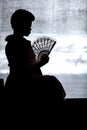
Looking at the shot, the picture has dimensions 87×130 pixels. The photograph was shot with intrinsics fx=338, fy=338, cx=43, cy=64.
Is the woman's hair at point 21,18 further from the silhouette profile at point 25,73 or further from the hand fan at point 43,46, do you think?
the hand fan at point 43,46

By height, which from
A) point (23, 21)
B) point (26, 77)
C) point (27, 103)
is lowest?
point (27, 103)

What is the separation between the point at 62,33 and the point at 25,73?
175 cm

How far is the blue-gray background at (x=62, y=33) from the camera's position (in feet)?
13.0

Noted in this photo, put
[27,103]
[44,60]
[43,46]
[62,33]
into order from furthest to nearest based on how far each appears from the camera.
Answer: [62,33]
[43,46]
[44,60]
[27,103]

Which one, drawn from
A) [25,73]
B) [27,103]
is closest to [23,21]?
[25,73]

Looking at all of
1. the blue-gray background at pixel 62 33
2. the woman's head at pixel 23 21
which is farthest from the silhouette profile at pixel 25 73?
the blue-gray background at pixel 62 33

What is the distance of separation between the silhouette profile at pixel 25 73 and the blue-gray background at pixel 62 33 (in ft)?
4.51

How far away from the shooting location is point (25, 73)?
2436mm

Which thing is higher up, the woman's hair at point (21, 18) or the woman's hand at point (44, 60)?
the woman's hair at point (21, 18)

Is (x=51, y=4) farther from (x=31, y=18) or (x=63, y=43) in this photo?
(x=31, y=18)

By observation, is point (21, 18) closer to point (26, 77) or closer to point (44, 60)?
point (44, 60)

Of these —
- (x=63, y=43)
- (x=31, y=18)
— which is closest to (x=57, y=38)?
(x=63, y=43)

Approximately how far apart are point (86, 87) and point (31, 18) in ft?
5.16

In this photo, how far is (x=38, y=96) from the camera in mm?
2314
